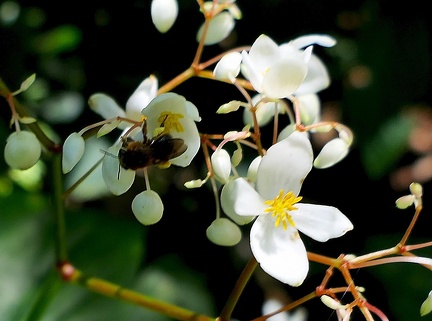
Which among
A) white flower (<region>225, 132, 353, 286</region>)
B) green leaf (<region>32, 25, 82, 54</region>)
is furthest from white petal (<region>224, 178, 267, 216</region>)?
green leaf (<region>32, 25, 82, 54</region>)

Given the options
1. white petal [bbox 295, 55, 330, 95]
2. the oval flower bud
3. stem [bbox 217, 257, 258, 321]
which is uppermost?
the oval flower bud

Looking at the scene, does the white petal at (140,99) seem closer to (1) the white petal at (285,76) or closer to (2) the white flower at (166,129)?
(2) the white flower at (166,129)

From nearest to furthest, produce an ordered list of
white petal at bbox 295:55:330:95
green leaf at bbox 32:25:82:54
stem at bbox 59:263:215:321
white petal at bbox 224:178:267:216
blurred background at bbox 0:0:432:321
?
white petal at bbox 224:178:267:216
stem at bbox 59:263:215:321
white petal at bbox 295:55:330:95
blurred background at bbox 0:0:432:321
green leaf at bbox 32:25:82:54

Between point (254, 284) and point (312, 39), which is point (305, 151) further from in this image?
point (254, 284)

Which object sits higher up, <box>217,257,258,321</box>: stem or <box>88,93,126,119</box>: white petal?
<box>88,93,126,119</box>: white petal

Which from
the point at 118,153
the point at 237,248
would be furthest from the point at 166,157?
the point at 237,248

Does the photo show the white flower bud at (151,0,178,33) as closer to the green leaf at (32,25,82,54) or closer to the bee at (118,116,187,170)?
the bee at (118,116,187,170)

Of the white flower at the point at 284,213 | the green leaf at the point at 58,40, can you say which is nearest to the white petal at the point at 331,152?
the white flower at the point at 284,213
